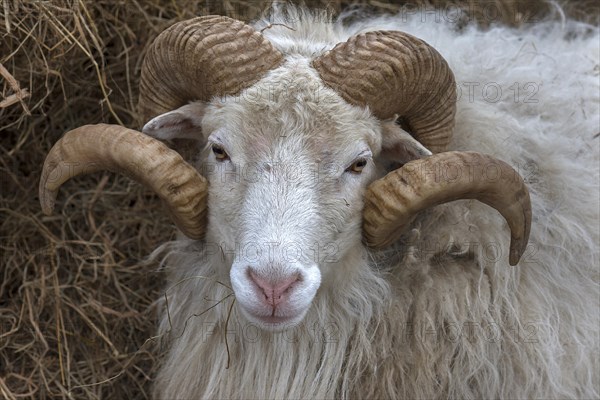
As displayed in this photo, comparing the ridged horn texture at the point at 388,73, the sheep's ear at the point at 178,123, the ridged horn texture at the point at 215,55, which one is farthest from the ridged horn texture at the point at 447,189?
the sheep's ear at the point at 178,123

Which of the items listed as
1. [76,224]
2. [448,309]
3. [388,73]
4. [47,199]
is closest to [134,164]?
[47,199]

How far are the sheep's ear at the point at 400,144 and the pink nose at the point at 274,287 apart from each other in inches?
32.5

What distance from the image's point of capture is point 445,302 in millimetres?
3459

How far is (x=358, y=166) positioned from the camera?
3201mm

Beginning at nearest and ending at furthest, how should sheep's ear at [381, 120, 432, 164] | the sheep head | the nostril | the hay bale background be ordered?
the nostril, the sheep head, sheep's ear at [381, 120, 432, 164], the hay bale background

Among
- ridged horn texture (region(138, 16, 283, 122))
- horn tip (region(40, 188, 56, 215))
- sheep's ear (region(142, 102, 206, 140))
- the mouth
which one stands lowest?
the mouth

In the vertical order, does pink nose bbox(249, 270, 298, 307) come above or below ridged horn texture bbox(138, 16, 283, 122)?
below

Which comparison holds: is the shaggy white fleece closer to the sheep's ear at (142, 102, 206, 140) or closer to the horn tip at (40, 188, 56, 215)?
the sheep's ear at (142, 102, 206, 140)

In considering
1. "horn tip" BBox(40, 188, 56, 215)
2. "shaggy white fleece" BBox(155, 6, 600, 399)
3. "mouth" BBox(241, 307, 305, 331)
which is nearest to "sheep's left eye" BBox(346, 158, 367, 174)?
"shaggy white fleece" BBox(155, 6, 600, 399)

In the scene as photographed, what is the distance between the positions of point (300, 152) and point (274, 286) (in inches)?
21.8

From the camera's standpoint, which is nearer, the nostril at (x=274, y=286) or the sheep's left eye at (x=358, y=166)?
the nostril at (x=274, y=286)

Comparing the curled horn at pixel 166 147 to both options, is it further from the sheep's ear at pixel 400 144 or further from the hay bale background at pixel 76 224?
the hay bale background at pixel 76 224

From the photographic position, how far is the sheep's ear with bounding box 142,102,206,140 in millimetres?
3385

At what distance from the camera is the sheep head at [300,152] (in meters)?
3.03
